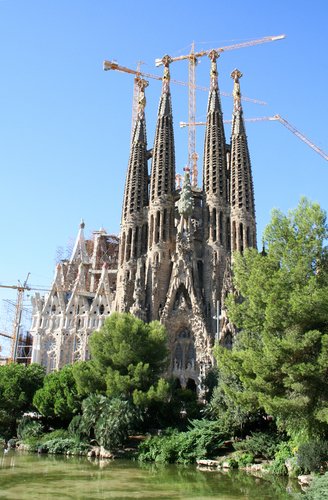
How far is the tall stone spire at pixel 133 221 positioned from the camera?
47.1 m

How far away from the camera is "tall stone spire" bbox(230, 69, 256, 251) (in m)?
46.3

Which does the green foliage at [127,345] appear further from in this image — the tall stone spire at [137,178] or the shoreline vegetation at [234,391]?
the tall stone spire at [137,178]

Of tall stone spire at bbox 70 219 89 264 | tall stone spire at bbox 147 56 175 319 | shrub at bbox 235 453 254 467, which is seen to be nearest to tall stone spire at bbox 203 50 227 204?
tall stone spire at bbox 147 56 175 319

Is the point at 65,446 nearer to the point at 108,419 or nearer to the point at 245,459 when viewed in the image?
the point at 108,419

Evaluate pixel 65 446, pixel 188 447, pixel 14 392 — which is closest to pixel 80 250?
pixel 14 392

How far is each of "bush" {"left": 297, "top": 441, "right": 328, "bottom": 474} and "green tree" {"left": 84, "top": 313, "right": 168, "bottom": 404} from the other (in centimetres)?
1050

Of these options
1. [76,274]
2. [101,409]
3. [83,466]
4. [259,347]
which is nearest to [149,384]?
[101,409]

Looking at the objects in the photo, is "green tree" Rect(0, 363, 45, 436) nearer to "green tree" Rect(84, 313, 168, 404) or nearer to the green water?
"green tree" Rect(84, 313, 168, 404)

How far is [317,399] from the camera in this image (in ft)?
62.4

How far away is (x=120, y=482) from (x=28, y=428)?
44.1 feet

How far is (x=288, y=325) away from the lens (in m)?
19.5

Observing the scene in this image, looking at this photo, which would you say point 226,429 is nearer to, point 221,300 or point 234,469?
point 234,469

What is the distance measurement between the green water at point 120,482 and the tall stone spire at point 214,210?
22056 millimetres

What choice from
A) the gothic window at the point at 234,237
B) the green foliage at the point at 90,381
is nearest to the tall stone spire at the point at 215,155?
the gothic window at the point at 234,237
